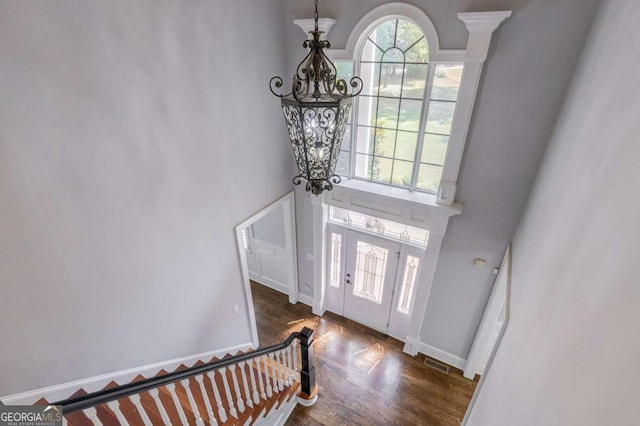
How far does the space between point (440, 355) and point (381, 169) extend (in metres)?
2.95

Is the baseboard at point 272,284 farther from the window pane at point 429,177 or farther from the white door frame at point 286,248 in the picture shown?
the window pane at point 429,177

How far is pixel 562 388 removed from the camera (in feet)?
3.90

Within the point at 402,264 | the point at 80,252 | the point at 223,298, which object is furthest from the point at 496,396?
the point at 80,252

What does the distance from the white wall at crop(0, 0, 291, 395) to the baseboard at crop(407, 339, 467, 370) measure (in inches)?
122

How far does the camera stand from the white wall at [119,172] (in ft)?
6.10

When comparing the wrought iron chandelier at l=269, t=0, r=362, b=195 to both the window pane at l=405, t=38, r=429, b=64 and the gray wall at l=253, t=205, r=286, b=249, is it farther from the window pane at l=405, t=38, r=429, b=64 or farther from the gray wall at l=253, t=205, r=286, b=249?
the gray wall at l=253, t=205, r=286, b=249

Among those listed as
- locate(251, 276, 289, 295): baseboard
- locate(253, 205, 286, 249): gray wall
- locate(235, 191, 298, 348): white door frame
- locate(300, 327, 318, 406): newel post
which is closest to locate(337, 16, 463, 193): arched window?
locate(235, 191, 298, 348): white door frame

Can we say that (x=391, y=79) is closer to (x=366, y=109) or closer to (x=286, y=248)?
(x=366, y=109)

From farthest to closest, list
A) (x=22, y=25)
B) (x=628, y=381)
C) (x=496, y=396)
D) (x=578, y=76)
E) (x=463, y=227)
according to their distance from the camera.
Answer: (x=463, y=227) → (x=578, y=76) → (x=496, y=396) → (x=22, y=25) → (x=628, y=381)

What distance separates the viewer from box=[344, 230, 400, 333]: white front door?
4.51m

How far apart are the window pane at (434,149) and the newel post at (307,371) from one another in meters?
2.52

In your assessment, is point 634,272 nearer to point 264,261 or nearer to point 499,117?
point 499,117

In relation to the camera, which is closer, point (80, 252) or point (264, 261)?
point (80, 252)

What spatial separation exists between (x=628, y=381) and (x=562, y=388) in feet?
1.64
